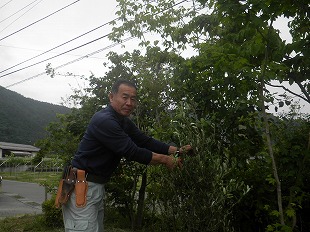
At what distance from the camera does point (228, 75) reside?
3.38m

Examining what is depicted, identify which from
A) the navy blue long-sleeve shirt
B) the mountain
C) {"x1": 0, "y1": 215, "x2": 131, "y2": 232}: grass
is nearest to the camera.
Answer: the navy blue long-sleeve shirt

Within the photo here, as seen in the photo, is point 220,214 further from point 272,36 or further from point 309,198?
point 309,198

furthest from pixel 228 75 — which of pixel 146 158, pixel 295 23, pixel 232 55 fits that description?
pixel 146 158

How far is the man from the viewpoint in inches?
106

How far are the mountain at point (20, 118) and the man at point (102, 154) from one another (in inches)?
2554

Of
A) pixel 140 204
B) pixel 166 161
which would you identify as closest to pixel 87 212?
pixel 166 161

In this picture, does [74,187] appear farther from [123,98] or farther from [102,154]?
[123,98]

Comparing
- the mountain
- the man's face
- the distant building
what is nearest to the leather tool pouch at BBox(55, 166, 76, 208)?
the man's face

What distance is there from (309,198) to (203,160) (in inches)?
80.4

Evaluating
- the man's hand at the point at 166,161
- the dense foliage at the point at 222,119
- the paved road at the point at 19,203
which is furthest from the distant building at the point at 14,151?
the man's hand at the point at 166,161

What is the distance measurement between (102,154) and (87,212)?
496 millimetres

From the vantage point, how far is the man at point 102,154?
2.69 m

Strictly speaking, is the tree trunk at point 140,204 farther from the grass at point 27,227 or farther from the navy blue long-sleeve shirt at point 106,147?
Answer: the navy blue long-sleeve shirt at point 106,147

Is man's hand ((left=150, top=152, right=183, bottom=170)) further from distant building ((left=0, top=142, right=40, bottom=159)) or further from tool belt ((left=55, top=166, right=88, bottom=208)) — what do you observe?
distant building ((left=0, top=142, right=40, bottom=159))
